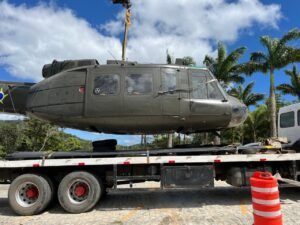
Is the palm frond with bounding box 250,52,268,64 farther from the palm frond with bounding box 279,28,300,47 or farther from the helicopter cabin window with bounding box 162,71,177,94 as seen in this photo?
the helicopter cabin window with bounding box 162,71,177,94

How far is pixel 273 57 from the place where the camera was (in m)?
25.6

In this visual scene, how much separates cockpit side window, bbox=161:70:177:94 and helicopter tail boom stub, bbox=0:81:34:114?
13.3 ft

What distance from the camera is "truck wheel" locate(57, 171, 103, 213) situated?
7359mm

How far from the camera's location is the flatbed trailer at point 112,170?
747cm

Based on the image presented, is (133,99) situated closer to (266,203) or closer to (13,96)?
(13,96)

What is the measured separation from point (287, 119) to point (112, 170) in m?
6.50

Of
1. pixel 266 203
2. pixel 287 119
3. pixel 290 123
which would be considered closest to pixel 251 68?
pixel 287 119

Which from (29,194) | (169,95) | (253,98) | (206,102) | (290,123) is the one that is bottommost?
(29,194)

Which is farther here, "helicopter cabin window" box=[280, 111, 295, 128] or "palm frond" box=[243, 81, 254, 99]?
"palm frond" box=[243, 81, 254, 99]

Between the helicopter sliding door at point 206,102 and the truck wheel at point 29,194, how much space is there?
4.19 meters

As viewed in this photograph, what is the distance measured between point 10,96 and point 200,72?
5.55 metres

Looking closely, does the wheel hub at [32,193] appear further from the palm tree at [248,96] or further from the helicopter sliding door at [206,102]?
the palm tree at [248,96]

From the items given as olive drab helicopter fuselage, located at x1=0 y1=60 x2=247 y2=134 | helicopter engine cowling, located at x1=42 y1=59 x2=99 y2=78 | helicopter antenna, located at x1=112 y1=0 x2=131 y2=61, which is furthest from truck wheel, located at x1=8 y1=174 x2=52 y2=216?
helicopter antenna, located at x1=112 y1=0 x2=131 y2=61

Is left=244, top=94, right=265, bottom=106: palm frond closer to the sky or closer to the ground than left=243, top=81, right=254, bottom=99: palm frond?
closer to the ground
